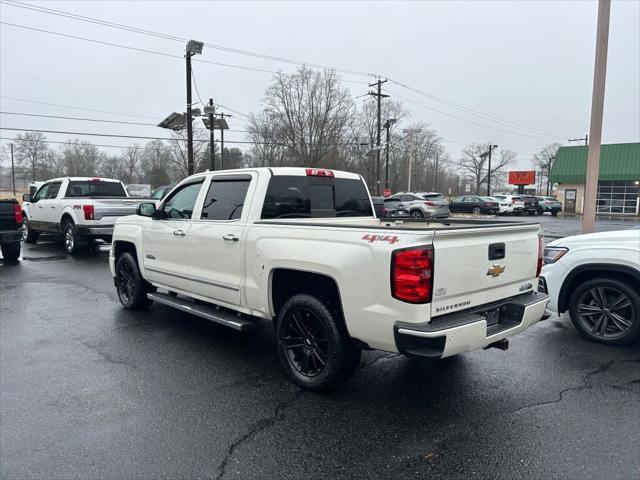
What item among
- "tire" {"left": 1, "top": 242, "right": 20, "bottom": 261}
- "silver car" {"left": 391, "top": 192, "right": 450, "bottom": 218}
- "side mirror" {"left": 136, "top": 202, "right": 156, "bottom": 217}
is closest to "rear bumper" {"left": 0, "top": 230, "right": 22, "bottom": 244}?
"tire" {"left": 1, "top": 242, "right": 20, "bottom": 261}

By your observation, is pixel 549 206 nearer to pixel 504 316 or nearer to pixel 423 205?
pixel 423 205

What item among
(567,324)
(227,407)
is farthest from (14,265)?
(567,324)

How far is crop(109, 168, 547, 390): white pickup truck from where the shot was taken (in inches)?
120

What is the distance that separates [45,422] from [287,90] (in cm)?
5478

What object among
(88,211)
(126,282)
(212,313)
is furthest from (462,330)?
(88,211)

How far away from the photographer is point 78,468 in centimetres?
274

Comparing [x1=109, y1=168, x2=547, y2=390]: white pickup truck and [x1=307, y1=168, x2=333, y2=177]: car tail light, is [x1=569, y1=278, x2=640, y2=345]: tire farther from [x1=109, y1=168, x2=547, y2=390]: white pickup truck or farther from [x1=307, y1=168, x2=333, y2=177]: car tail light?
[x1=307, y1=168, x2=333, y2=177]: car tail light

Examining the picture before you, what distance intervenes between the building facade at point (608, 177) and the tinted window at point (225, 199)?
126ft

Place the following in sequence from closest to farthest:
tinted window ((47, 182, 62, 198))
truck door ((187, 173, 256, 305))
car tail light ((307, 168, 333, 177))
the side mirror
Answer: truck door ((187, 173, 256, 305)) < car tail light ((307, 168, 333, 177)) < the side mirror < tinted window ((47, 182, 62, 198))

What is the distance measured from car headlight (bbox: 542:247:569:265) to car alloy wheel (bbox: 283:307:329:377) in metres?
3.23

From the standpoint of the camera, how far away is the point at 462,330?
3098 millimetres

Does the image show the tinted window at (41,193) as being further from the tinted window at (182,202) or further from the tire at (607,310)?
the tire at (607,310)

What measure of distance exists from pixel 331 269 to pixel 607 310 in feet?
11.8

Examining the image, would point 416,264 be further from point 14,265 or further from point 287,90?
point 287,90
